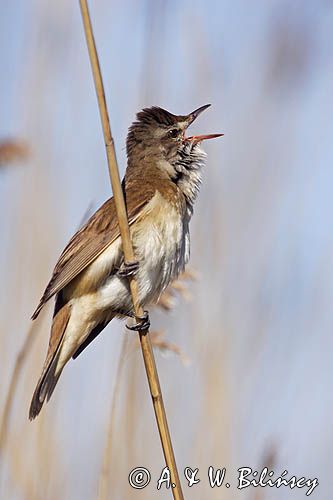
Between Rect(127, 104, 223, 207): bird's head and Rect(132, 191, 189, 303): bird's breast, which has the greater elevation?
Rect(127, 104, 223, 207): bird's head

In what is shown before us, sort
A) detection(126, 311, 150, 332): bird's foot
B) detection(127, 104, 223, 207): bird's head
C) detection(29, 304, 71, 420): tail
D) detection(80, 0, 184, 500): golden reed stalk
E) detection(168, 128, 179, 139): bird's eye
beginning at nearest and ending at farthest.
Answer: detection(80, 0, 184, 500): golden reed stalk
detection(126, 311, 150, 332): bird's foot
detection(29, 304, 71, 420): tail
detection(127, 104, 223, 207): bird's head
detection(168, 128, 179, 139): bird's eye

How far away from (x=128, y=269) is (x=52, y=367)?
538 mm

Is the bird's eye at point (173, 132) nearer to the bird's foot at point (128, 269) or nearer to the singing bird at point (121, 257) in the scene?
the singing bird at point (121, 257)

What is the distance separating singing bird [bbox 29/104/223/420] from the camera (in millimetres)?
2992

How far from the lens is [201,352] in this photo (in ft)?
11.3

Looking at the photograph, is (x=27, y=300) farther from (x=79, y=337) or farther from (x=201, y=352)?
(x=201, y=352)

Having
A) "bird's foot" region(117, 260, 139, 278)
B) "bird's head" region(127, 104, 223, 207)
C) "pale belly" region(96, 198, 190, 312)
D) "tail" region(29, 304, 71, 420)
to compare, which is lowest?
"tail" region(29, 304, 71, 420)

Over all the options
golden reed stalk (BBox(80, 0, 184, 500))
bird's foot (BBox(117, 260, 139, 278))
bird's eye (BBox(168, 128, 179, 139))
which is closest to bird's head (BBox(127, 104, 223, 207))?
bird's eye (BBox(168, 128, 179, 139))

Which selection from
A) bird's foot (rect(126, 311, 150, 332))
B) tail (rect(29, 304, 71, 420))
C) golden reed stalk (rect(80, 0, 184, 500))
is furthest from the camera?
tail (rect(29, 304, 71, 420))

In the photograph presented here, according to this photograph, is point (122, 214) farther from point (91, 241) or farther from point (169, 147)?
point (169, 147)

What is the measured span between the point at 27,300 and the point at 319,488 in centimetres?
143

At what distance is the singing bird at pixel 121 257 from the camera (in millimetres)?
2992

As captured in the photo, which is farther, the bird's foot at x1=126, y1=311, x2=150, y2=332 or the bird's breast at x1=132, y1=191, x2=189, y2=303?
the bird's breast at x1=132, y1=191, x2=189, y2=303

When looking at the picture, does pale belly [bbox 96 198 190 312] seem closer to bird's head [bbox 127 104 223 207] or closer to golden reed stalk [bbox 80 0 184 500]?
bird's head [bbox 127 104 223 207]
